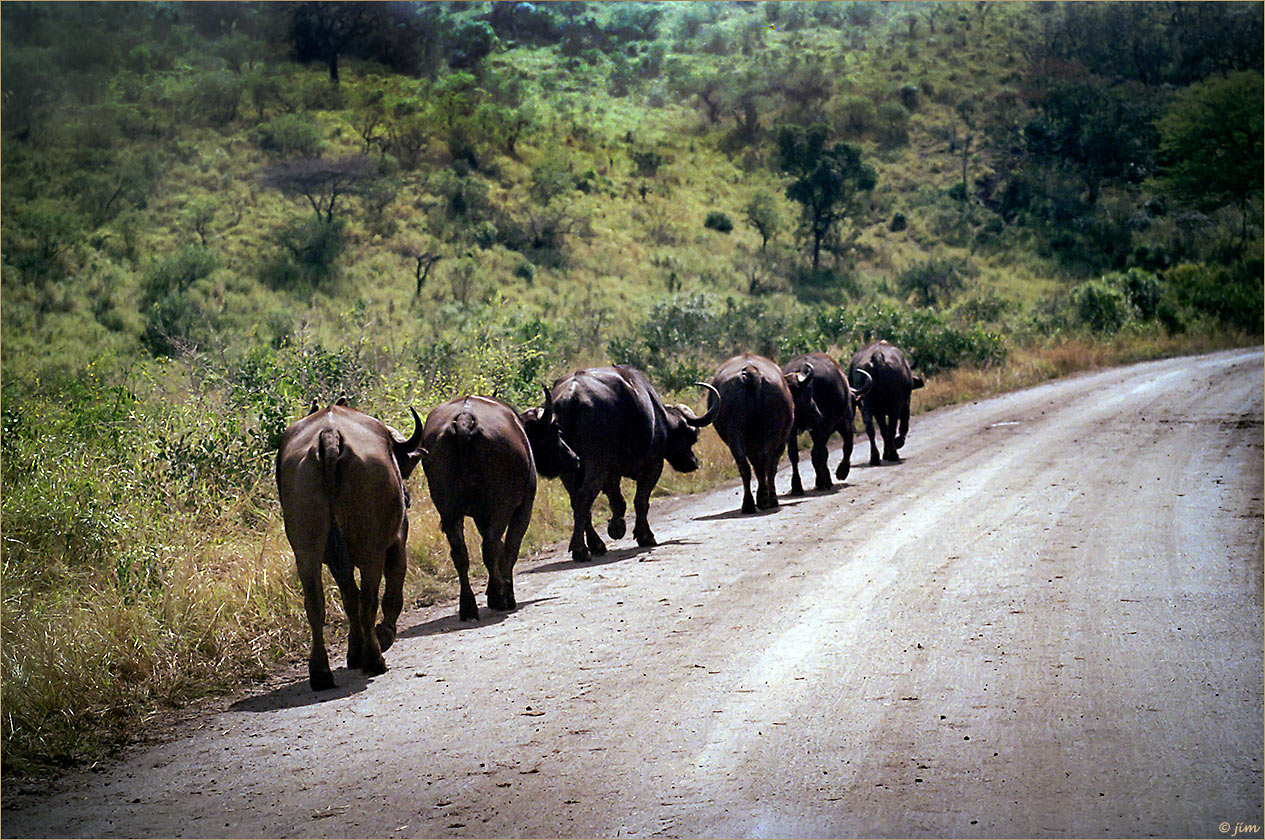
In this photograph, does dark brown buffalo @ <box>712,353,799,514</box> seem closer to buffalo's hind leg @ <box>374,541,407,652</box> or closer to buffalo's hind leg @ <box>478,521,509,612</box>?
buffalo's hind leg @ <box>478,521,509,612</box>

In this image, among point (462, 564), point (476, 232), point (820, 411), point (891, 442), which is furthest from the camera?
point (476, 232)

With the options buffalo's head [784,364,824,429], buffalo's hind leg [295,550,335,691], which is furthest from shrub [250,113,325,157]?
buffalo's hind leg [295,550,335,691]

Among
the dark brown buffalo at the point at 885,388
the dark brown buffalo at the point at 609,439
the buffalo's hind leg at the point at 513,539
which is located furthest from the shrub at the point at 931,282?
the buffalo's hind leg at the point at 513,539

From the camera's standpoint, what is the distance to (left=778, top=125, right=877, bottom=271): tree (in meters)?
56.7

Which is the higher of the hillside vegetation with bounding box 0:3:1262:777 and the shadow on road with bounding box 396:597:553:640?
the hillside vegetation with bounding box 0:3:1262:777

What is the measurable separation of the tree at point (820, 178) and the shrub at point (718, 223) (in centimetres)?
318

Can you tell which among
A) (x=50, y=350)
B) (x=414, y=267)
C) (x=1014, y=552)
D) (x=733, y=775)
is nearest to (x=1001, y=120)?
(x=414, y=267)

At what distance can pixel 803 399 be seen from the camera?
14906 mm

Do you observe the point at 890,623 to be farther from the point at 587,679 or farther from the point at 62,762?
the point at 62,762

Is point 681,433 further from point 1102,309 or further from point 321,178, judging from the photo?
point 321,178

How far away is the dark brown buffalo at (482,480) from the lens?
859 cm

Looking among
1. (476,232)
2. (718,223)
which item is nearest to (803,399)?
(476,232)

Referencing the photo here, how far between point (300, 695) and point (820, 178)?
5247cm

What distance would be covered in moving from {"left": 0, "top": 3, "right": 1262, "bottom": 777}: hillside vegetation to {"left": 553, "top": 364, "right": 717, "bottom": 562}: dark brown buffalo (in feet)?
4.34
